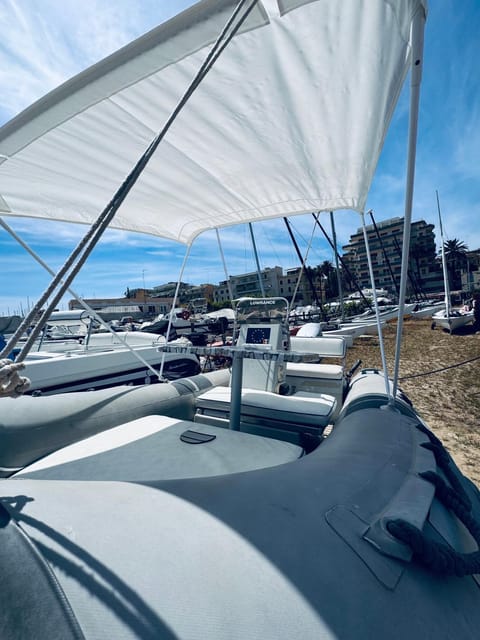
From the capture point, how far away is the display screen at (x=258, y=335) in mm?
3000

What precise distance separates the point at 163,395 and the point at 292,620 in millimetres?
1995

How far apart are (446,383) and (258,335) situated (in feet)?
14.7

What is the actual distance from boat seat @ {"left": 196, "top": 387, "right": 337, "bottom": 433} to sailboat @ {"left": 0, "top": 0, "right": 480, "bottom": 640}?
0.02 m

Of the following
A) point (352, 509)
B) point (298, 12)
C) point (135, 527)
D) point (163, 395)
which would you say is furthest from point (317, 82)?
point (163, 395)

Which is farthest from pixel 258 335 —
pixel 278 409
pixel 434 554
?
pixel 434 554

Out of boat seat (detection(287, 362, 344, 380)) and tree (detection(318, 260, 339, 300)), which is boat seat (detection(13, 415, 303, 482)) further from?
tree (detection(318, 260, 339, 300))

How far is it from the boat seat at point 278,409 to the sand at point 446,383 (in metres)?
1.78

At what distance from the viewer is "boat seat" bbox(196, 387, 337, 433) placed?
206 centimetres

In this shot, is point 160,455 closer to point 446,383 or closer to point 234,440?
point 234,440

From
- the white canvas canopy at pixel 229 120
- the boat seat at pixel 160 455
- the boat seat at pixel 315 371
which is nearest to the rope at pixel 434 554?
the boat seat at pixel 160 455

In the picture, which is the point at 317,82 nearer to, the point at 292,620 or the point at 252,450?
the point at 252,450

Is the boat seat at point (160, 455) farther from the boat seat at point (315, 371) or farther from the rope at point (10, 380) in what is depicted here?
the boat seat at point (315, 371)

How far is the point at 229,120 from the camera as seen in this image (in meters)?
1.93

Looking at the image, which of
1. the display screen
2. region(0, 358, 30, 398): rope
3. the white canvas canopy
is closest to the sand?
the display screen
